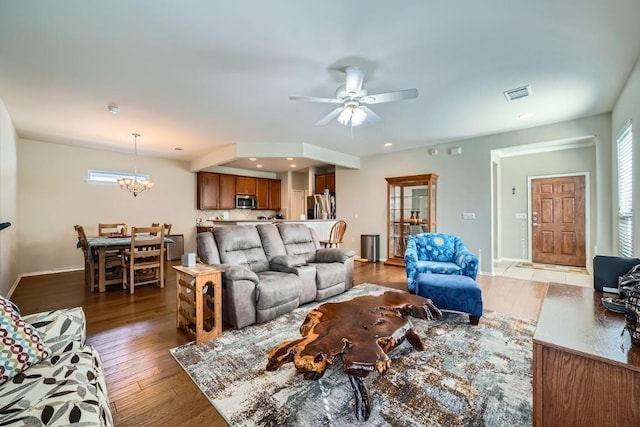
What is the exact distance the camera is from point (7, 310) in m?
1.35

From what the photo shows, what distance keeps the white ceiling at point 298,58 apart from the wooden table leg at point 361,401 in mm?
2424

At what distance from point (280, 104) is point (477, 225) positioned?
421cm

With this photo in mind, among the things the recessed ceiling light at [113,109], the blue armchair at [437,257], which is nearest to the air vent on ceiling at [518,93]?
the blue armchair at [437,257]

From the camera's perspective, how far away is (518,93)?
3.22m

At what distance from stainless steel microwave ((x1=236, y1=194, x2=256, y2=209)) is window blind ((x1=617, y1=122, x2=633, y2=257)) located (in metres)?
Answer: 7.38

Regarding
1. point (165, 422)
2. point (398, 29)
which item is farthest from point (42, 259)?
point (398, 29)

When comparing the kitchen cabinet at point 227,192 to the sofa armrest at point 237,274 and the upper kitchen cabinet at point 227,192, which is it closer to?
the upper kitchen cabinet at point 227,192

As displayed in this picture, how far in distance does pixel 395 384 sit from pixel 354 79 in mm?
2532

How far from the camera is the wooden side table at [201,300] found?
7.97ft

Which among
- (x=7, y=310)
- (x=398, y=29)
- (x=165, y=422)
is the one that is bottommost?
(x=165, y=422)

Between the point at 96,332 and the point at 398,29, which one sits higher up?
the point at 398,29

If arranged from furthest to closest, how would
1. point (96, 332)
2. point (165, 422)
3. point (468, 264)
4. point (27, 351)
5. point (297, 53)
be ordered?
point (468, 264)
point (96, 332)
point (297, 53)
point (165, 422)
point (27, 351)

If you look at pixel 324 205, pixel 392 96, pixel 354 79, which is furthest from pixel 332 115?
pixel 324 205

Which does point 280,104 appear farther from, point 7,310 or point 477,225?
point 477,225
